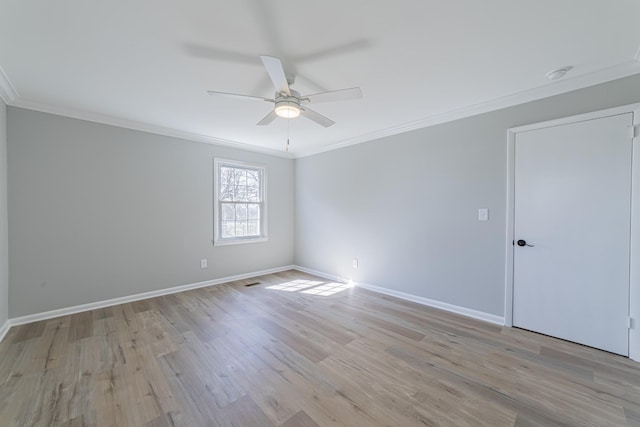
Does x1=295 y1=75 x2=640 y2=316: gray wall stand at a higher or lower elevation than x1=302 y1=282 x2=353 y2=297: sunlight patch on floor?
higher

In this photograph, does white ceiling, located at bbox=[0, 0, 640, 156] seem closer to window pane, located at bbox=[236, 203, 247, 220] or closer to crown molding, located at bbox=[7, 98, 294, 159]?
crown molding, located at bbox=[7, 98, 294, 159]

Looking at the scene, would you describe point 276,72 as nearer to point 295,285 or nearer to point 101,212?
point 101,212

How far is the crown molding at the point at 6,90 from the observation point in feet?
7.41

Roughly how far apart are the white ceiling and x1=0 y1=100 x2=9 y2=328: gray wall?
328 millimetres

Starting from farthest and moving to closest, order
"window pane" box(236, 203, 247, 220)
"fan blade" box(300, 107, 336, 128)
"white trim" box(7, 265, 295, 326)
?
"window pane" box(236, 203, 247, 220) < "white trim" box(7, 265, 295, 326) < "fan blade" box(300, 107, 336, 128)

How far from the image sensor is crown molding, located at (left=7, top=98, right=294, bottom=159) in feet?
9.26

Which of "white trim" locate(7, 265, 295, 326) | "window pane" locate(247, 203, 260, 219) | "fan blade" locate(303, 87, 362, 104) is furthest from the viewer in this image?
"window pane" locate(247, 203, 260, 219)

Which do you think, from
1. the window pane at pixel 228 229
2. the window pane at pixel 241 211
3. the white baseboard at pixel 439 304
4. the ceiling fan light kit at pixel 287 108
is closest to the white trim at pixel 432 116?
the window pane at pixel 241 211

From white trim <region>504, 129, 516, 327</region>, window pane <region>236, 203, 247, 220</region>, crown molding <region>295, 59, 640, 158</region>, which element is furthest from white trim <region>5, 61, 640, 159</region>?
window pane <region>236, 203, 247, 220</region>

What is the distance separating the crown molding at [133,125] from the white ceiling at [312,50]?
0.03m

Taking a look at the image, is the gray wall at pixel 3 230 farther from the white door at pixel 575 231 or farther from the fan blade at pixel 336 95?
the white door at pixel 575 231

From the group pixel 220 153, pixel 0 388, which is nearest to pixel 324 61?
pixel 220 153

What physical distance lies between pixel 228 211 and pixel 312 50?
10.8 feet

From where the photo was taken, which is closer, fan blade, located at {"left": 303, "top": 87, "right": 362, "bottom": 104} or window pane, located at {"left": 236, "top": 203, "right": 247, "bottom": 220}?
fan blade, located at {"left": 303, "top": 87, "right": 362, "bottom": 104}
